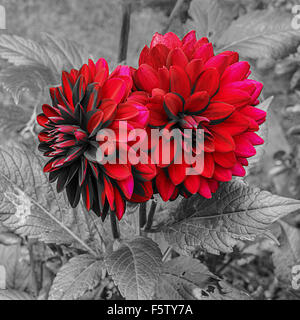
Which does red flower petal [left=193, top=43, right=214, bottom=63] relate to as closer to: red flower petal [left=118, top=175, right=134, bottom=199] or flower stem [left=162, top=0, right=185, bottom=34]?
red flower petal [left=118, top=175, right=134, bottom=199]

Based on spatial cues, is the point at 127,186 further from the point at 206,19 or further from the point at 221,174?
the point at 206,19

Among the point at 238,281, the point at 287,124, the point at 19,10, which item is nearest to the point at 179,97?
the point at 238,281

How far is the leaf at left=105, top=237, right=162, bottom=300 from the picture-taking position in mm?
567

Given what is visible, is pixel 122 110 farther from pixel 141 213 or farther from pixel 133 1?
pixel 133 1

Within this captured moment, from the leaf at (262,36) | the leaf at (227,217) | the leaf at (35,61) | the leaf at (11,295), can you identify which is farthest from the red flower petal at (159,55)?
the leaf at (11,295)

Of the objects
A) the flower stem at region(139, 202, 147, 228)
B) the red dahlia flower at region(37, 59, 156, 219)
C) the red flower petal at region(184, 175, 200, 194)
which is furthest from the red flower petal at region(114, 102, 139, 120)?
the flower stem at region(139, 202, 147, 228)

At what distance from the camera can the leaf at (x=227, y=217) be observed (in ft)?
1.95

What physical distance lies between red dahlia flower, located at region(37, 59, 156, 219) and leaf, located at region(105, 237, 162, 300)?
14 cm

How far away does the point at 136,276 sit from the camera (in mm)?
592

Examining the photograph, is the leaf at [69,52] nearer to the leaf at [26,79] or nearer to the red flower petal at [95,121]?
the leaf at [26,79]

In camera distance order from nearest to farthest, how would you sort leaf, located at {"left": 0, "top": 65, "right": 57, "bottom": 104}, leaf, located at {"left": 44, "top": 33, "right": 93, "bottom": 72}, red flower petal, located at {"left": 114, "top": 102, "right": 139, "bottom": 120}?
red flower petal, located at {"left": 114, "top": 102, "right": 139, "bottom": 120}, leaf, located at {"left": 0, "top": 65, "right": 57, "bottom": 104}, leaf, located at {"left": 44, "top": 33, "right": 93, "bottom": 72}

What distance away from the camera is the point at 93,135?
462 millimetres

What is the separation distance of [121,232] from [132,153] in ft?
1.22
